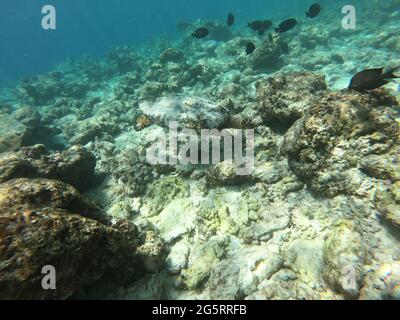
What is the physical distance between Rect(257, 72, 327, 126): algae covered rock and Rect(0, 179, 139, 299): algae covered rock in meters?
4.51

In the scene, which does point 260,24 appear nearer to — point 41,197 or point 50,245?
point 41,197

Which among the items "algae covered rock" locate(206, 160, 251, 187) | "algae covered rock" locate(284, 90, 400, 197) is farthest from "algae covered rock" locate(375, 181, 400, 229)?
"algae covered rock" locate(206, 160, 251, 187)

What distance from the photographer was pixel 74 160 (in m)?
6.42

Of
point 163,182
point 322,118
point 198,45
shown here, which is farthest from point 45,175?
point 198,45

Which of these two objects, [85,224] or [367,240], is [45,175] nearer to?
[85,224]

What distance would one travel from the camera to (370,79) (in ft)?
14.6

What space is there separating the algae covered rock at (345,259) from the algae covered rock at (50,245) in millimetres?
3032

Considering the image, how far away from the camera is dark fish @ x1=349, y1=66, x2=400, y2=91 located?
433cm

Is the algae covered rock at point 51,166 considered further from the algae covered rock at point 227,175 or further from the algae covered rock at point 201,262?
the algae covered rock at point 201,262

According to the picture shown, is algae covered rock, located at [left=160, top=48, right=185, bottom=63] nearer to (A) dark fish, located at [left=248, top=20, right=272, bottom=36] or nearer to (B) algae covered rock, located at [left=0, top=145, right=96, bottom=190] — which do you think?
(A) dark fish, located at [left=248, top=20, right=272, bottom=36]

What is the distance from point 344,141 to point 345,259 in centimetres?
209

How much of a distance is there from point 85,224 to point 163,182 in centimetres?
272

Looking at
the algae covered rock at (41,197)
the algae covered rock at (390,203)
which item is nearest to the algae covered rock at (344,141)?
the algae covered rock at (390,203)

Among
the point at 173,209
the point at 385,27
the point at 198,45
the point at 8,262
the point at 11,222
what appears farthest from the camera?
the point at 198,45
